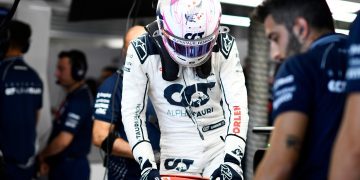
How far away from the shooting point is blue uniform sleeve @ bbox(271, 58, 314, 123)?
2205 mm

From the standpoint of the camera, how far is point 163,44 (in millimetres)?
3238

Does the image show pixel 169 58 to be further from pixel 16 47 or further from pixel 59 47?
pixel 59 47

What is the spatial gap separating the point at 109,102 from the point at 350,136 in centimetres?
245

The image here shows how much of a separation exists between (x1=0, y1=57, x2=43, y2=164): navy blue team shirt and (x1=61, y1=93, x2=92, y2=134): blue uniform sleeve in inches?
15.3

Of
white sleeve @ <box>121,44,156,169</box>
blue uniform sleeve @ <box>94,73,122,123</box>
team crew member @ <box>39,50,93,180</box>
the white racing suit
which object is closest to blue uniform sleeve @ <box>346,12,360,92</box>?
the white racing suit

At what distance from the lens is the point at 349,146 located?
2008mm

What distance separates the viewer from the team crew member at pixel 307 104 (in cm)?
221

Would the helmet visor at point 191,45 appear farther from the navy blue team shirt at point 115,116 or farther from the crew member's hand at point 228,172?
the navy blue team shirt at point 115,116

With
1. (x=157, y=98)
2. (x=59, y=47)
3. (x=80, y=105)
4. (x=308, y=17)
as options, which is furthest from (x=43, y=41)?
(x=308, y=17)

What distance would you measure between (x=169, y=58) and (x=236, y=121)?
424 mm

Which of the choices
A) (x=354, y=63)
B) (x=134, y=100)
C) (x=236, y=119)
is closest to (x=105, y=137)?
(x=134, y=100)

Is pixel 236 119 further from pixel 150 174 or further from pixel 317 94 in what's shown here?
pixel 317 94

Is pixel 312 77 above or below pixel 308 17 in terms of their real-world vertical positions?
below

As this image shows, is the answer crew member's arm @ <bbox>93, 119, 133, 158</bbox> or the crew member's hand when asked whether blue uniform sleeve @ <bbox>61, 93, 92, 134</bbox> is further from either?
the crew member's hand
